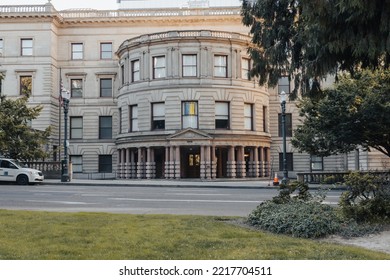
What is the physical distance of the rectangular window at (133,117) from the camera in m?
42.7

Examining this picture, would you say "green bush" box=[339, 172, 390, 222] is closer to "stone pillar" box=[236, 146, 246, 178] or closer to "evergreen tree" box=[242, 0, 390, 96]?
"evergreen tree" box=[242, 0, 390, 96]

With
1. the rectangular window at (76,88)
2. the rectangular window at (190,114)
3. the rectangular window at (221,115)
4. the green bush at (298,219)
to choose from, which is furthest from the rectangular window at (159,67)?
the green bush at (298,219)

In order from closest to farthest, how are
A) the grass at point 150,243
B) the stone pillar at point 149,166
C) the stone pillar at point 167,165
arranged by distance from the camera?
1. the grass at point 150,243
2. the stone pillar at point 167,165
3. the stone pillar at point 149,166

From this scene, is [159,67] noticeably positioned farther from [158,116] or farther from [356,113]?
[356,113]

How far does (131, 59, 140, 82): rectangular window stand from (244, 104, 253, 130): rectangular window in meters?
10.8

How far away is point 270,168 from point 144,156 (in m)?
12.8

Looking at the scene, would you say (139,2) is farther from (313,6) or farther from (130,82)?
(313,6)

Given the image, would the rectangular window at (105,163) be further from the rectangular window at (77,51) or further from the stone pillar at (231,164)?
the stone pillar at (231,164)

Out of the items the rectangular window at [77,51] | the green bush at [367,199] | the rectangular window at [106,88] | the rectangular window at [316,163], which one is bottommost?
the green bush at [367,199]

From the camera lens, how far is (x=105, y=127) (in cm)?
4931

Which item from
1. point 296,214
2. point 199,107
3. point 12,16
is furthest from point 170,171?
point 296,214

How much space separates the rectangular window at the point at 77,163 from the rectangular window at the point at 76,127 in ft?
7.26

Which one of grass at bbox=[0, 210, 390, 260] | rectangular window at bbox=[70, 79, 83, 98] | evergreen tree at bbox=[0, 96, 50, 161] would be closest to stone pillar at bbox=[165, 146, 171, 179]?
evergreen tree at bbox=[0, 96, 50, 161]

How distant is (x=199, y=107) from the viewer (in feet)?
133
